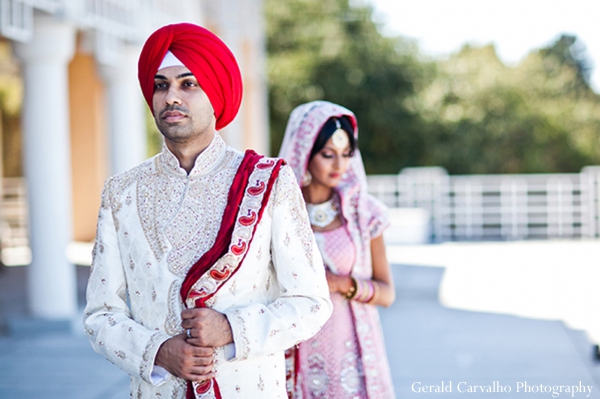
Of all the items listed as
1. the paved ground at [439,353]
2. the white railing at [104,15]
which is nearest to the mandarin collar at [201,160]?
the paved ground at [439,353]

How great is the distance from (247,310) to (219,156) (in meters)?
0.40

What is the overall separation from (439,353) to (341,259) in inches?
141

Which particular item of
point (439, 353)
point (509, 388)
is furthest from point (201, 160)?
point (439, 353)

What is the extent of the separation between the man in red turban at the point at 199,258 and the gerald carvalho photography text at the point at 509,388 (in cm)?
341

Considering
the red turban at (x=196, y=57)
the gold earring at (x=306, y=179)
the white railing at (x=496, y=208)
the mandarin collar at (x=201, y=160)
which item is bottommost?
the white railing at (x=496, y=208)

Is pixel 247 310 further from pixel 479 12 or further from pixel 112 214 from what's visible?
pixel 479 12

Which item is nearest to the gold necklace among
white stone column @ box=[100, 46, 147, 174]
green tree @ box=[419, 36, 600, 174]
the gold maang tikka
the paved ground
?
the gold maang tikka

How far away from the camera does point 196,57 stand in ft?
5.88

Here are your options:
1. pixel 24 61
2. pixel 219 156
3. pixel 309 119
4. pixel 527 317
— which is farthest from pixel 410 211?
pixel 219 156

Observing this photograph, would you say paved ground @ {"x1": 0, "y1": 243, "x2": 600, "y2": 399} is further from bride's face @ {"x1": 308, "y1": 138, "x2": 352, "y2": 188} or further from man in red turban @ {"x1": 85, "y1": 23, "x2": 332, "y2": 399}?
man in red turban @ {"x1": 85, "y1": 23, "x2": 332, "y2": 399}

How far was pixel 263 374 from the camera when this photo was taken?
5.96ft

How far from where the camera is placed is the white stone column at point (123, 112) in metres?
8.41

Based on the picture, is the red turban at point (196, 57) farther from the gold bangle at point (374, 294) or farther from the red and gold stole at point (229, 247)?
the gold bangle at point (374, 294)

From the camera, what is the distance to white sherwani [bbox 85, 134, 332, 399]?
174cm
